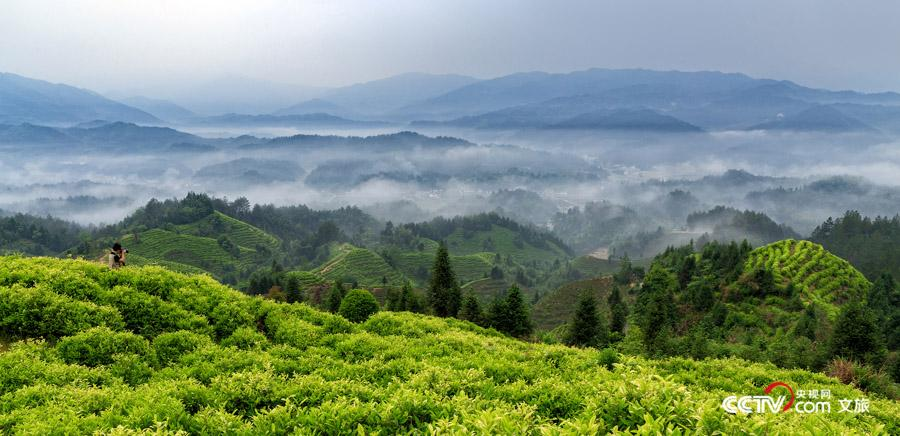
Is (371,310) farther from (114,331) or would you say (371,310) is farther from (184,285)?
(114,331)

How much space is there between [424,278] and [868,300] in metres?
142

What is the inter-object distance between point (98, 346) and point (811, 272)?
3860 inches

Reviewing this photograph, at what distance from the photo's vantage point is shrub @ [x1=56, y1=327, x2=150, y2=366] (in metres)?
11.6

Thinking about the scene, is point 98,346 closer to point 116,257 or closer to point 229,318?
point 229,318

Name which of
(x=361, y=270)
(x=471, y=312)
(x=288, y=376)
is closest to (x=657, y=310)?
(x=471, y=312)

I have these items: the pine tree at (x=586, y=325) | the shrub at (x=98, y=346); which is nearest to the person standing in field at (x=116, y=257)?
the shrub at (x=98, y=346)

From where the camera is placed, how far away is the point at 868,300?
70.6 meters

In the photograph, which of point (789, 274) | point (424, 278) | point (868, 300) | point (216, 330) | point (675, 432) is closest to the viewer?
point (675, 432)

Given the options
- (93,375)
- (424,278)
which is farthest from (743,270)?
(424,278)

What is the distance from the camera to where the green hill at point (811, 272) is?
240 ft

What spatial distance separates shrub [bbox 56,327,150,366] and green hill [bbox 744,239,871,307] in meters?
84.7

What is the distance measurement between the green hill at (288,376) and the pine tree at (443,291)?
3923 cm

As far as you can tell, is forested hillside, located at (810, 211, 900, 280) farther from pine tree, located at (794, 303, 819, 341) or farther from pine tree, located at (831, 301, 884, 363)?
pine tree, located at (831, 301, 884, 363)

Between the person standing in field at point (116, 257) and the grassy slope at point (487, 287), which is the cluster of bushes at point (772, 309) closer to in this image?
the person standing in field at point (116, 257)
